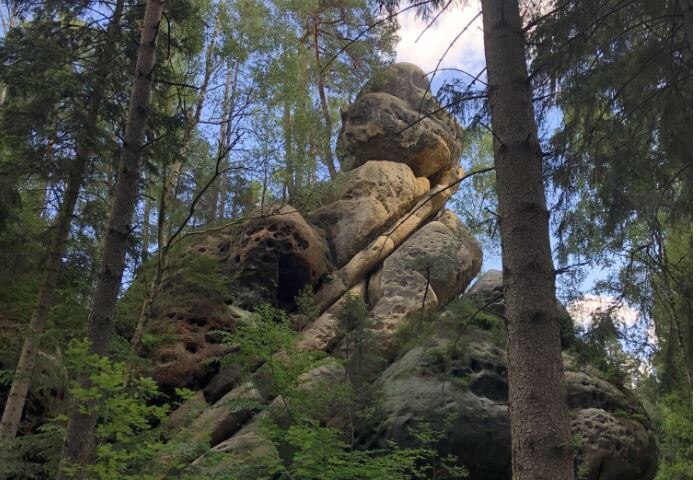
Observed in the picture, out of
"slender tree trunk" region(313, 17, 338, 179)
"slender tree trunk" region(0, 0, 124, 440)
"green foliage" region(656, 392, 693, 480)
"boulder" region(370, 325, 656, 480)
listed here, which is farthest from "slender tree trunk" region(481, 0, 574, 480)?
"slender tree trunk" region(313, 17, 338, 179)

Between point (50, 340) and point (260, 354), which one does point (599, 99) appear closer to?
point (260, 354)

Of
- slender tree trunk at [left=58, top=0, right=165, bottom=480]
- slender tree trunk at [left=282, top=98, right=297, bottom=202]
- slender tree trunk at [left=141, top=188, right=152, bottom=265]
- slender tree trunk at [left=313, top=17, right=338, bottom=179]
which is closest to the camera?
slender tree trunk at [left=58, top=0, right=165, bottom=480]

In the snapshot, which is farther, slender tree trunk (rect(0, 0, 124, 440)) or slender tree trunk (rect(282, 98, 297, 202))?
slender tree trunk (rect(282, 98, 297, 202))

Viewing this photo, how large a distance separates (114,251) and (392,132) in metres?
12.9

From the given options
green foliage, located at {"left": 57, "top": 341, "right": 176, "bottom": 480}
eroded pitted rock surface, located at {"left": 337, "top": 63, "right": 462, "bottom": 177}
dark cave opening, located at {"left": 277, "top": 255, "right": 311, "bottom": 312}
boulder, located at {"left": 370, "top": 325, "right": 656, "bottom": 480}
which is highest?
eroded pitted rock surface, located at {"left": 337, "top": 63, "right": 462, "bottom": 177}

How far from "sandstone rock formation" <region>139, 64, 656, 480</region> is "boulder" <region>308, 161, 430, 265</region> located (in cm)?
4

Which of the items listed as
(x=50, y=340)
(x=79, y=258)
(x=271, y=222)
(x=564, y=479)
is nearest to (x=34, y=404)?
(x=50, y=340)

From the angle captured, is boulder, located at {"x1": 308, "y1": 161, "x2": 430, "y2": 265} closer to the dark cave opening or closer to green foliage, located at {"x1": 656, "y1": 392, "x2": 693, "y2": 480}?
the dark cave opening

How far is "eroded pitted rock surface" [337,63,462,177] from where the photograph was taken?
17.2 metres

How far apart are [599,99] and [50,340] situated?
771cm

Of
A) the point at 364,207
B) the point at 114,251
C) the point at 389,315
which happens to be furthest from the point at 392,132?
the point at 114,251

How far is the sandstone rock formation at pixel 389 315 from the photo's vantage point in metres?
9.07

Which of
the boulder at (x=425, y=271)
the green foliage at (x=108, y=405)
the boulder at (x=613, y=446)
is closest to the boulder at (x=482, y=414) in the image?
the boulder at (x=613, y=446)

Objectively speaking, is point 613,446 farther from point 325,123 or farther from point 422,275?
point 325,123
